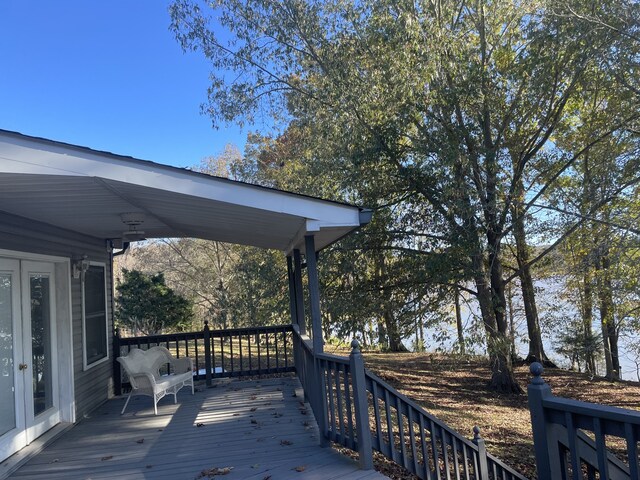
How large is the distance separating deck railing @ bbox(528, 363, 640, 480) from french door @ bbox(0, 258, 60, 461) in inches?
171

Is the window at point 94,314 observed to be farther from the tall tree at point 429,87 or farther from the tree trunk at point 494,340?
the tree trunk at point 494,340

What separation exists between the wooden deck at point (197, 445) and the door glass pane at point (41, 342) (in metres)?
0.49

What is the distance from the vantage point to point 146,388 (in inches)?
237

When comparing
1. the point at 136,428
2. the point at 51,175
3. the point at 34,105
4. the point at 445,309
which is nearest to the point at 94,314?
the point at 136,428

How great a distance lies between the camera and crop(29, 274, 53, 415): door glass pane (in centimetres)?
499

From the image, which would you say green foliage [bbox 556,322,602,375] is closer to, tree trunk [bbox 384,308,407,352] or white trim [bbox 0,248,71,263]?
tree trunk [bbox 384,308,407,352]

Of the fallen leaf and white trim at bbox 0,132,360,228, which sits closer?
white trim at bbox 0,132,360,228

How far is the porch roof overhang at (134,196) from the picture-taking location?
10.7ft

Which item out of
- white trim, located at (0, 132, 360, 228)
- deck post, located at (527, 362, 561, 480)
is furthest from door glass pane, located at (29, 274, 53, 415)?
deck post, located at (527, 362, 561, 480)

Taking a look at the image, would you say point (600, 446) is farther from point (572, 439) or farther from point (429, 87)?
point (429, 87)

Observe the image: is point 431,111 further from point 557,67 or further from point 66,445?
point 66,445

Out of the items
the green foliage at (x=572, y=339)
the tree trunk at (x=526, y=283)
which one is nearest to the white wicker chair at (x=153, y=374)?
the tree trunk at (x=526, y=283)

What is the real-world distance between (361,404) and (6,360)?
3.32 meters

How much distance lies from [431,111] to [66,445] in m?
7.97
